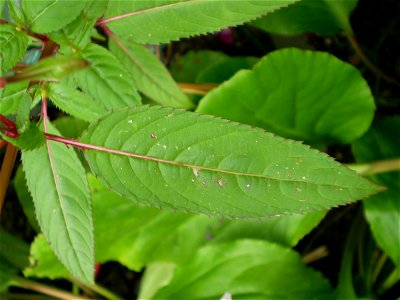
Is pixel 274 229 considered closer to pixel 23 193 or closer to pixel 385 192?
pixel 385 192

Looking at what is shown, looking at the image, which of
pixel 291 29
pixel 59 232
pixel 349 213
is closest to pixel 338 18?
pixel 291 29

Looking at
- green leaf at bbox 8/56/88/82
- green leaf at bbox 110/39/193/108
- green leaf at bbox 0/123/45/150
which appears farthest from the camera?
green leaf at bbox 110/39/193/108

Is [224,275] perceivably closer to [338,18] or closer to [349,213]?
[349,213]

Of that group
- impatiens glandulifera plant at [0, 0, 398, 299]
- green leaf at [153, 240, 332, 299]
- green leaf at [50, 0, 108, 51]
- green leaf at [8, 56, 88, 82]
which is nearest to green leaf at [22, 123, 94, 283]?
impatiens glandulifera plant at [0, 0, 398, 299]

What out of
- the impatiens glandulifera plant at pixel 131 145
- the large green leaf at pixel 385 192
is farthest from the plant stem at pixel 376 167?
the impatiens glandulifera plant at pixel 131 145

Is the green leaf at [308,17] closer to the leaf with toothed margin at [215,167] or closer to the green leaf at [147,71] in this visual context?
the green leaf at [147,71]

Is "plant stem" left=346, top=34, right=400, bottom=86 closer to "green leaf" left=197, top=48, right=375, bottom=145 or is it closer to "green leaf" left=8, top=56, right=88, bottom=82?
"green leaf" left=197, top=48, right=375, bottom=145
